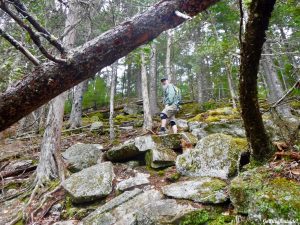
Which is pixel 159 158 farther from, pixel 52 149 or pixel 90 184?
pixel 52 149

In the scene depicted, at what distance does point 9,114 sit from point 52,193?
17.0 feet

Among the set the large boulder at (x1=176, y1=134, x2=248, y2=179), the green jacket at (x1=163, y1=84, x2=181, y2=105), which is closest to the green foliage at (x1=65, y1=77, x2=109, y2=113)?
the green jacket at (x1=163, y1=84, x2=181, y2=105)

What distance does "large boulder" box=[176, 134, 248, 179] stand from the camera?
5332mm

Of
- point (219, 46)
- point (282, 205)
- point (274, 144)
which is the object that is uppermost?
point (219, 46)

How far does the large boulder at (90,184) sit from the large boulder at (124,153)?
2.69 ft

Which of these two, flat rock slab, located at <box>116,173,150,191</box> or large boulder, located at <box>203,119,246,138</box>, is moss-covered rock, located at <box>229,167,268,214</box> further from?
large boulder, located at <box>203,119,246,138</box>

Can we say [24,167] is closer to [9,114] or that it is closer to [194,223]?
[194,223]

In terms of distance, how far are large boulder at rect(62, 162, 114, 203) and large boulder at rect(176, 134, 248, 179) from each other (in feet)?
5.64

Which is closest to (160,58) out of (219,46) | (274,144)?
(219,46)

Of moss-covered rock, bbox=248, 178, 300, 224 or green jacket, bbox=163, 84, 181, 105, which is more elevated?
green jacket, bbox=163, 84, 181, 105

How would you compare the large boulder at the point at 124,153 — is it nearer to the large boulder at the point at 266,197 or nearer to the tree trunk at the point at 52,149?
the tree trunk at the point at 52,149

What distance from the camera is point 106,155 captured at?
25.9 ft

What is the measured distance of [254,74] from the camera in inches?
120

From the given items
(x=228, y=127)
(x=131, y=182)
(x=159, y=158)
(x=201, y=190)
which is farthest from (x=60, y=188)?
(x=228, y=127)
